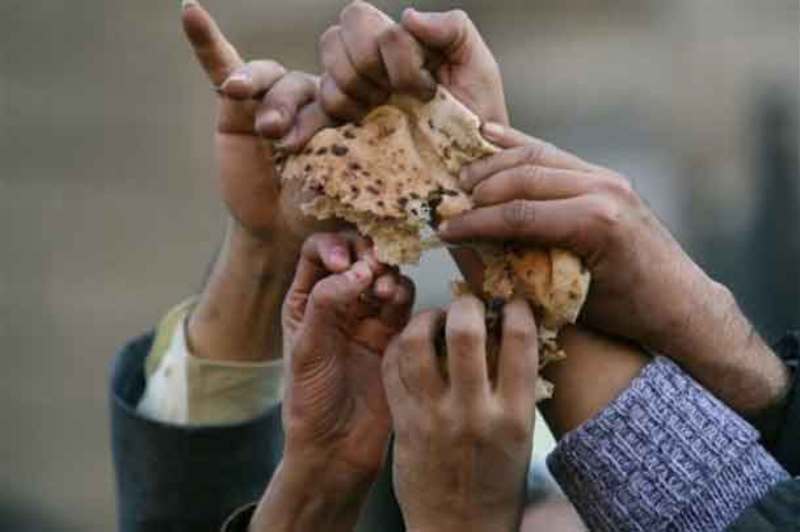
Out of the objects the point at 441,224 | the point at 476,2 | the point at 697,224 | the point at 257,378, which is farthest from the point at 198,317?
Result: the point at 476,2

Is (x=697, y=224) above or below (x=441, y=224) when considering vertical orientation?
below

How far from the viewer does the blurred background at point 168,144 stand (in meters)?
2.88

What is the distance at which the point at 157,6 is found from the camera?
9.96ft

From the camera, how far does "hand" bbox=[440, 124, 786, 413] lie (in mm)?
1142

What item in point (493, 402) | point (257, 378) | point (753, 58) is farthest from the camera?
point (753, 58)

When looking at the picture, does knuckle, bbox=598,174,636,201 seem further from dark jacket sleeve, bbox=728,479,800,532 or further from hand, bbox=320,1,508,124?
dark jacket sleeve, bbox=728,479,800,532

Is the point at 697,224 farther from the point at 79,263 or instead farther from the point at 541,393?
the point at 541,393

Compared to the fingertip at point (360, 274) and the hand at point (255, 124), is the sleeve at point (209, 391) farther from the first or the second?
the fingertip at point (360, 274)

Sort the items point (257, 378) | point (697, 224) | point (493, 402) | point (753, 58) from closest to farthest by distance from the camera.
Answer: point (493, 402)
point (257, 378)
point (697, 224)
point (753, 58)

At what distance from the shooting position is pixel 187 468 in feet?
4.92

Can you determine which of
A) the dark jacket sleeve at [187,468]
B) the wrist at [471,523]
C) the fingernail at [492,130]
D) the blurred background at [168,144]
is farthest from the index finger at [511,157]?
the blurred background at [168,144]

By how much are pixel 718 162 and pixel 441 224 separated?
1797 millimetres

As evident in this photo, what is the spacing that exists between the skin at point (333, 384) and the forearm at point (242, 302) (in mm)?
186

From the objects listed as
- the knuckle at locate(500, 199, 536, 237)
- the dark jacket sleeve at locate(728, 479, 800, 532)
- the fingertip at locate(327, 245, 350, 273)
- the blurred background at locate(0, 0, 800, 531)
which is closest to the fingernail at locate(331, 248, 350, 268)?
the fingertip at locate(327, 245, 350, 273)
